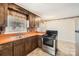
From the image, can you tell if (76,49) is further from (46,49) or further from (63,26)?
(46,49)

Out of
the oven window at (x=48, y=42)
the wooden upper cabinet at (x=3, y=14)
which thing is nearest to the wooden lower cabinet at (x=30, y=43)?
the oven window at (x=48, y=42)

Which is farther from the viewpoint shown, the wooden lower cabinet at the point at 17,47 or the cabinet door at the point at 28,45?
the cabinet door at the point at 28,45

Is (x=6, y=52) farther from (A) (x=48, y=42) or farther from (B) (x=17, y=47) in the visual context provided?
(A) (x=48, y=42)

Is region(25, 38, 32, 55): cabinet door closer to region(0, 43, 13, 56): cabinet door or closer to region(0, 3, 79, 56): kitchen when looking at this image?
region(0, 3, 79, 56): kitchen

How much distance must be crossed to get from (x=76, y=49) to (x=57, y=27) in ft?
1.89

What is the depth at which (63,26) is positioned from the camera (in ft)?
5.26

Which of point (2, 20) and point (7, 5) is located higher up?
point (7, 5)

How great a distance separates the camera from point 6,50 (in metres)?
1.58

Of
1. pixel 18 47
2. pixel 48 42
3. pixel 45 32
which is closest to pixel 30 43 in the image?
pixel 18 47

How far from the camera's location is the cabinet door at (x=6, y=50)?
4.90 ft

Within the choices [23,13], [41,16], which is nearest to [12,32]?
[23,13]

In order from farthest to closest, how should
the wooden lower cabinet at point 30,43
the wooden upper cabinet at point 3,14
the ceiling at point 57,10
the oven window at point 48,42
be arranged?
the wooden lower cabinet at point 30,43 → the oven window at point 48,42 → the wooden upper cabinet at point 3,14 → the ceiling at point 57,10

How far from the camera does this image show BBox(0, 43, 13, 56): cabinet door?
1.49 metres

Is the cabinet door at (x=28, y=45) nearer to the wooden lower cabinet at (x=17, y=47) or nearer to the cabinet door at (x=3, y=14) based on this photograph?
the wooden lower cabinet at (x=17, y=47)
